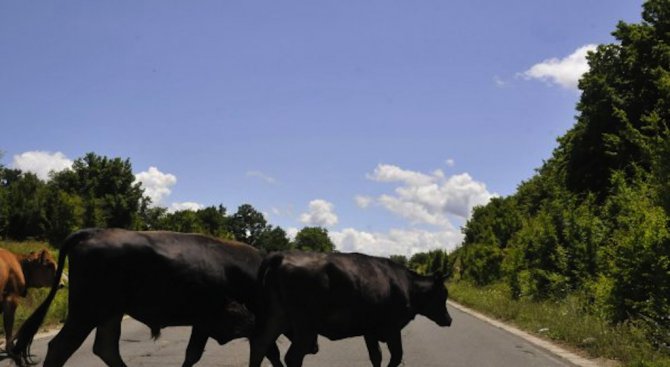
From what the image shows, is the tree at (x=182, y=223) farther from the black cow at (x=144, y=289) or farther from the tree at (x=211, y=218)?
the black cow at (x=144, y=289)

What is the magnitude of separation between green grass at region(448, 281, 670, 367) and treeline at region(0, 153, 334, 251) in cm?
3385

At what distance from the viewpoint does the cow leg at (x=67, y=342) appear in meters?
6.09

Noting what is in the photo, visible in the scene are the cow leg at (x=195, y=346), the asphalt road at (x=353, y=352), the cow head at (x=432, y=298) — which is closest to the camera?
the cow leg at (x=195, y=346)

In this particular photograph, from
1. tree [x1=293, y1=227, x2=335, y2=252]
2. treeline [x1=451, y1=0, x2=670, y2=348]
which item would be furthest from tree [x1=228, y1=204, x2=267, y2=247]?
treeline [x1=451, y1=0, x2=670, y2=348]

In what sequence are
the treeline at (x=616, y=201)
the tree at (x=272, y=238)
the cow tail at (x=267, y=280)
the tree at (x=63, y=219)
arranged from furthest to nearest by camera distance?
the tree at (x=272, y=238), the tree at (x=63, y=219), the treeline at (x=616, y=201), the cow tail at (x=267, y=280)

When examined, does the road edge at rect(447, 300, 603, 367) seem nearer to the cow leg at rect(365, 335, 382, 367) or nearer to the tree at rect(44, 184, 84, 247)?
the cow leg at rect(365, 335, 382, 367)

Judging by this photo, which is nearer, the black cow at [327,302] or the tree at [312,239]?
the black cow at [327,302]

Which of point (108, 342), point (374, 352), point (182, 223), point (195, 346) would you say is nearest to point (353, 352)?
point (374, 352)

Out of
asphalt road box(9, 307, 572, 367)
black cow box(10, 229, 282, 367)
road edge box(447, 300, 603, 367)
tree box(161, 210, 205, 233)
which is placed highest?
tree box(161, 210, 205, 233)

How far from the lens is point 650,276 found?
1269 cm

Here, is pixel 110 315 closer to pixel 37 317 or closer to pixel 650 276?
pixel 37 317

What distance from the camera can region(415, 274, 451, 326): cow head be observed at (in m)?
10.1

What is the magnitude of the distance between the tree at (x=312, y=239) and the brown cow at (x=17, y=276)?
174 m

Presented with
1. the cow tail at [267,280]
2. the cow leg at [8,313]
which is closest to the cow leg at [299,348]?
the cow tail at [267,280]
